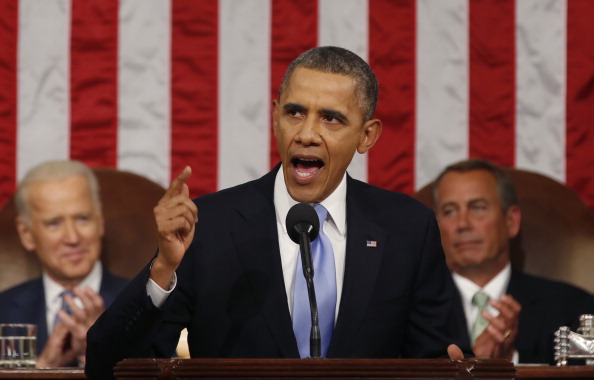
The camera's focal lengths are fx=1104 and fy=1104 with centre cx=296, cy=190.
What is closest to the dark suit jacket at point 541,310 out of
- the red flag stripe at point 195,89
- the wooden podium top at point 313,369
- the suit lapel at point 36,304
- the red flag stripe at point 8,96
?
the red flag stripe at point 195,89

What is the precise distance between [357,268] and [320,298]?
4.9 inches

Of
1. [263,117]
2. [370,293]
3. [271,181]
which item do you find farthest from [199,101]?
[370,293]

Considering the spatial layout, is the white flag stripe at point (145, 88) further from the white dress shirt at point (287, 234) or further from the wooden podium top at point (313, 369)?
the wooden podium top at point (313, 369)

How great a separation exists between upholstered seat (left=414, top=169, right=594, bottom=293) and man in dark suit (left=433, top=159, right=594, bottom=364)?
41 millimetres

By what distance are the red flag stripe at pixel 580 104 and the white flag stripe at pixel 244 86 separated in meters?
1.38

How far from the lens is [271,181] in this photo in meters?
3.00

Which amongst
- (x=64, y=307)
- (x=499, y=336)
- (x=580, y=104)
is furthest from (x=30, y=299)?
(x=580, y=104)

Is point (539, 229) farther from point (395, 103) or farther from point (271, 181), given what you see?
point (271, 181)

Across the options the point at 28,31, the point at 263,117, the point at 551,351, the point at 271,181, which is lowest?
the point at 551,351

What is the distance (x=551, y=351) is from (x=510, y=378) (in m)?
2.51

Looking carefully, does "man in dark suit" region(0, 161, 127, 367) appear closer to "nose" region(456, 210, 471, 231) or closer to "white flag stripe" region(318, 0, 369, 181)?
Answer: "white flag stripe" region(318, 0, 369, 181)

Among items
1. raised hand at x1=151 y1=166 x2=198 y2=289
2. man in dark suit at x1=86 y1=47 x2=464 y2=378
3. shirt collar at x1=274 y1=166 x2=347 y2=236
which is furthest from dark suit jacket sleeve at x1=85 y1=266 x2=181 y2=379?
shirt collar at x1=274 y1=166 x2=347 y2=236

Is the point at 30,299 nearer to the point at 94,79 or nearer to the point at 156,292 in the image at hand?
the point at 94,79

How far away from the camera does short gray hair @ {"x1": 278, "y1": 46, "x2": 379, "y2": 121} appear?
296cm
